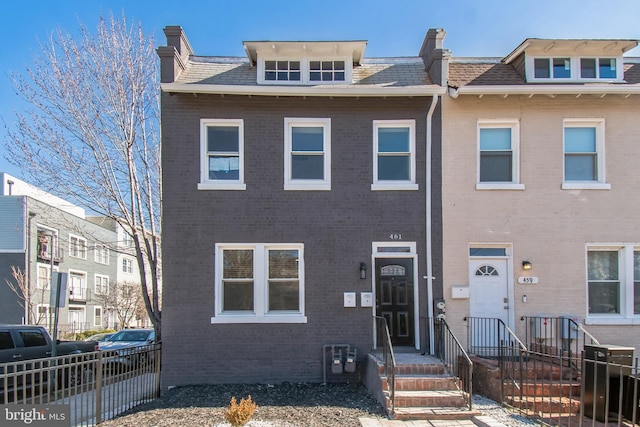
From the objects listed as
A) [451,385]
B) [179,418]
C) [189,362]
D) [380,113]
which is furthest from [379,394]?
[380,113]

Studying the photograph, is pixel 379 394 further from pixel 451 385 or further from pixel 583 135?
A: pixel 583 135

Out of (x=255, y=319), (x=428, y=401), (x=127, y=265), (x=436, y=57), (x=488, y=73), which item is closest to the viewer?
(x=428, y=401)

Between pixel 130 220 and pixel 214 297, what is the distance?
3.57 meters

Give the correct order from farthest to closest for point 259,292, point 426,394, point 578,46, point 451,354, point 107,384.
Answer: point 578,46 < point 259,292 < point 451,354 < point 107,384 < point 426,394

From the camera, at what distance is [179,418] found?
7438 mm

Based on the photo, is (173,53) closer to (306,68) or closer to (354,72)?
(306,68)

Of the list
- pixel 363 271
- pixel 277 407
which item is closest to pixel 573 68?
pixel 363 271

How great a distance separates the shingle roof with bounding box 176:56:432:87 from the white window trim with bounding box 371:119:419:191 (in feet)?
2.83

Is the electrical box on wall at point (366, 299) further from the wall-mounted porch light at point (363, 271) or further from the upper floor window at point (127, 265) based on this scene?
the upper floor window at point (127, 265)

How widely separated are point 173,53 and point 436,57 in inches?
227

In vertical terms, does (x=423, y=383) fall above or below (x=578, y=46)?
below

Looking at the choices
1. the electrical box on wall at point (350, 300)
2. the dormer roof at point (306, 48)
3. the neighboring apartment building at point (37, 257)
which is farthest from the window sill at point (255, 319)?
the neighboring apartment building at point (37, 257)

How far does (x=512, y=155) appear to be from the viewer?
405 inches

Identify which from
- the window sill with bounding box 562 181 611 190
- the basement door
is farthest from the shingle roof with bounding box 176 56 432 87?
the basement door
